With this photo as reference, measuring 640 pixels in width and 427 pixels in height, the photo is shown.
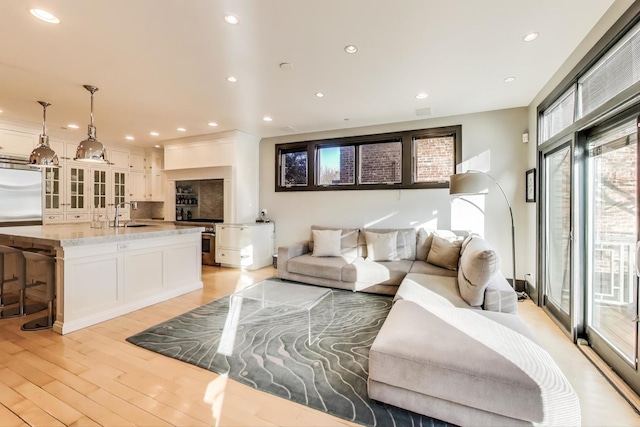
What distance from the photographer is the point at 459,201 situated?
4.52 m

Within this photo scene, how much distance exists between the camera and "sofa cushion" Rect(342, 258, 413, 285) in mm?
3938

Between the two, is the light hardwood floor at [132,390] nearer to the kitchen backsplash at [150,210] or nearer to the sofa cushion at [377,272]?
the sofa cushion at [377,272]

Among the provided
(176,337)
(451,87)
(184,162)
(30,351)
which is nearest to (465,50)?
(451,87)

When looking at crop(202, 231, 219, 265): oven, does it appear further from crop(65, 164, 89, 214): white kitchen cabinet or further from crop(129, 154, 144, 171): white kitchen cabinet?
crop(129, 154, 144, 171): white kitchen cabinet

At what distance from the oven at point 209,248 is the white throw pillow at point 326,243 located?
2366 millimetres

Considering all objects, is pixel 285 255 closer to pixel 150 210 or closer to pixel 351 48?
pixel 351 48

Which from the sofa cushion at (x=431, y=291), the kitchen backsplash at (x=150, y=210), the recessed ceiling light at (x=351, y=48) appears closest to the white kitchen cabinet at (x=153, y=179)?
the kitchen backsplash at (x=150, y=210)

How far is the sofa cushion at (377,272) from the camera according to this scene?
3.94 metres

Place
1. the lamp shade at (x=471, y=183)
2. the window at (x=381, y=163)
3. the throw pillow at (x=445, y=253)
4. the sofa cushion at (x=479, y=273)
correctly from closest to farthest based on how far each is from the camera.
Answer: the sofa cushion at (x=479, y=273)
the lamp shade at (x=471, y=183)
the throw pillow at (x=445, y=253)
the window at (x=381, y=163)

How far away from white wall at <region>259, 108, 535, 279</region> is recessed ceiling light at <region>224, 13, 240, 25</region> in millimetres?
3268

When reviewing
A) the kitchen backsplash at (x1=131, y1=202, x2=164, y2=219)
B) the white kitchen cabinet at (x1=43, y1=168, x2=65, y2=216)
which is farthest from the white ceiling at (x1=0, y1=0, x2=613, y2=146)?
the kitchen backsplash at (x1=131, y1=202, x2=164, y2=219)

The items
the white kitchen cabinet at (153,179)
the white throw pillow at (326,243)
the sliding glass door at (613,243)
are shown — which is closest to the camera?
the sliding glass door at (613,243)

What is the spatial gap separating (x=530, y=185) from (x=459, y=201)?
3.04 ft

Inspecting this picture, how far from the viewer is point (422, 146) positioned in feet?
15.8
